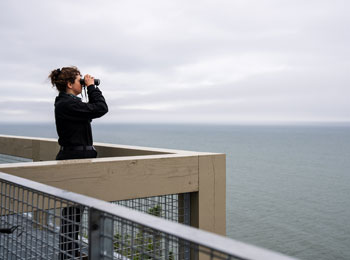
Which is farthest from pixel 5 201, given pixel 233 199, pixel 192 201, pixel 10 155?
Answer: pixel 233 199

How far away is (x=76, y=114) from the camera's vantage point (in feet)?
12.9

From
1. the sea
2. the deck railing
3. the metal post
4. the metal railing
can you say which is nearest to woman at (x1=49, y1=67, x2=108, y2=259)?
the deck railing

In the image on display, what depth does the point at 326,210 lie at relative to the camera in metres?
45.8

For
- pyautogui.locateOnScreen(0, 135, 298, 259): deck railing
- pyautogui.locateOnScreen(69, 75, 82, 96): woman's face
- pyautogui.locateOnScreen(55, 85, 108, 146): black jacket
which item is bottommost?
pyautogui.locateOnScreen(0, 135, 298, 259): deck railing

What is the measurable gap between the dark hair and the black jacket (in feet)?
0.32

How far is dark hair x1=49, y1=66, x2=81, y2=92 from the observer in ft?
13.4

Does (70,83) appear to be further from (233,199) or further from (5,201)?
(233,199)

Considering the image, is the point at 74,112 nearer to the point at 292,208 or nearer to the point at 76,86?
the point at 76,86

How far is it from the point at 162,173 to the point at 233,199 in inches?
1775

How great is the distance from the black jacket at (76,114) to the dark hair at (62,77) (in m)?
0.10

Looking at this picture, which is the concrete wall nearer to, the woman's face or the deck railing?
the deck railing

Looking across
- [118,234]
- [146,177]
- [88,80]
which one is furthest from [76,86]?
[118,234]

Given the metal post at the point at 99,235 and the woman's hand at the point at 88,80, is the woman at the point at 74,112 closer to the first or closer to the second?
the woman's hand at the point at 88,80

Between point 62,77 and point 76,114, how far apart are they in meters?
0.43
